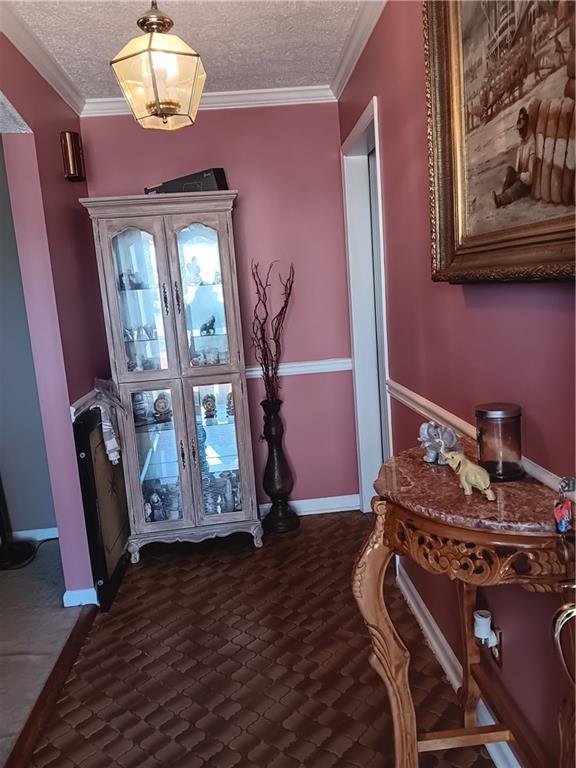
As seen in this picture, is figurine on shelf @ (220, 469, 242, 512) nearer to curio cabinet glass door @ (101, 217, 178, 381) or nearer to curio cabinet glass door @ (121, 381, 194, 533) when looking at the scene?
curio cabinet glass door @ (121, 381, 194, 533)

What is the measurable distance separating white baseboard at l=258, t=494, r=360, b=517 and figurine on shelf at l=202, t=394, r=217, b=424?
79 cm

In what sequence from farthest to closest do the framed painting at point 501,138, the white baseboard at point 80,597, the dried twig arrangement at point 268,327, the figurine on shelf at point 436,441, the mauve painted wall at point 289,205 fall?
the dried twig arrangement at point 268,327, the mauve painted wall at point 289,205, the white baseboard at point 80,597, the figurine on shelf at point 436,441, the framed painting at point 501,138

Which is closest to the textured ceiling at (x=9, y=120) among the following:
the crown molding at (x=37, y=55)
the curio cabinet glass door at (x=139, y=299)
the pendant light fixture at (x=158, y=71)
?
the crown molding at (x=37, y=55)

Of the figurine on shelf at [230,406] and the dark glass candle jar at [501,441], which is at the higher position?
the dark glass candle jar at [501,441]

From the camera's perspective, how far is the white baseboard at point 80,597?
9.17 ft

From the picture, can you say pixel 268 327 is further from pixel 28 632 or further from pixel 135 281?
pixel 28 632

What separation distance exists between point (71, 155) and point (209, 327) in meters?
1.12

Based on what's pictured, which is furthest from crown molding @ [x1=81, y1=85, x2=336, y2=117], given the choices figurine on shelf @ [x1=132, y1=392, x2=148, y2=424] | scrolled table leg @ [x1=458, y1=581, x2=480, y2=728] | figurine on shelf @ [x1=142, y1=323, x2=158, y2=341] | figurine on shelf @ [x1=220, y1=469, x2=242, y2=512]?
scrolled table leg @ [x1=458, y1=581, x2=480, y2=728]

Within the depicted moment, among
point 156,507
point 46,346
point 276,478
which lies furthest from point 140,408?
point 276,478

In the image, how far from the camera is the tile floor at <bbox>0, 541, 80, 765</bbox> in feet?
6.89

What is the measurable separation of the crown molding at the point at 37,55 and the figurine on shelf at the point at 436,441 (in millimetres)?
2213

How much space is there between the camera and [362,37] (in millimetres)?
2535

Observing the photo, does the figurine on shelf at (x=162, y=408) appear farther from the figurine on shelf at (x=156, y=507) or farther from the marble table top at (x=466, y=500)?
the marble table top at (x=466, y=500)

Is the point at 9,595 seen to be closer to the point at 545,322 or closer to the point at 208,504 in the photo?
the point at 208,504
